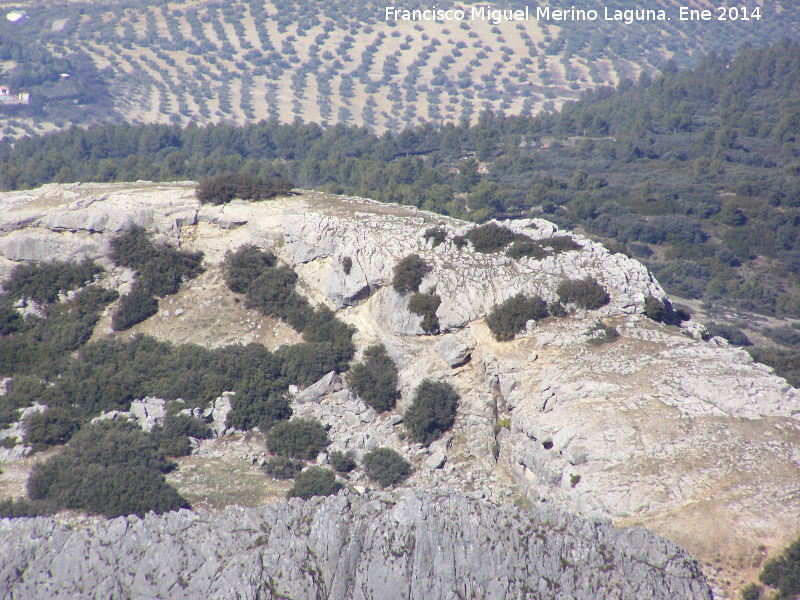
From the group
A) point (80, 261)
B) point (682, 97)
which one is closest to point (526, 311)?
point (80, 261)

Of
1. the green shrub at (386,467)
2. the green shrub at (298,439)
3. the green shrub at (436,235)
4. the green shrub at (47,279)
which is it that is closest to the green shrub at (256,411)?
the green shrub at (298,439)

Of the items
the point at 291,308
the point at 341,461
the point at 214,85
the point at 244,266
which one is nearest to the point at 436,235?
the point at 291,308

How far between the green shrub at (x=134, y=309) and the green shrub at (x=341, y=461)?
16.5 m

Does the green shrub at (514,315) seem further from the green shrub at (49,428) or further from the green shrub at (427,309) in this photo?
the green shrub at (49,428)

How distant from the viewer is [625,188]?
292 ft

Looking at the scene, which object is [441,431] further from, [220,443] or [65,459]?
[65,459]

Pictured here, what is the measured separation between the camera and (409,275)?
119ft

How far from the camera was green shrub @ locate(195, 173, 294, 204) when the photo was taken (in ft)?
144

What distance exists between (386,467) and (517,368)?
8.34m

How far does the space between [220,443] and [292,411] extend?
4211 millimetres

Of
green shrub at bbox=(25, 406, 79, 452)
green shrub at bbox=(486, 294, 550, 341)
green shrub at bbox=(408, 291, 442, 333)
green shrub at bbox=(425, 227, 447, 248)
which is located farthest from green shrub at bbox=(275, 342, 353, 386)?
green shrub at bbox=(25, 406, 79, 452)

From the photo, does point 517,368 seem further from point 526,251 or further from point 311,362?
point 311,362

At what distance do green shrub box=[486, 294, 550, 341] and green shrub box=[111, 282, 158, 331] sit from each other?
21870 mm

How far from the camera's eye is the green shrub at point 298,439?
108 feet
